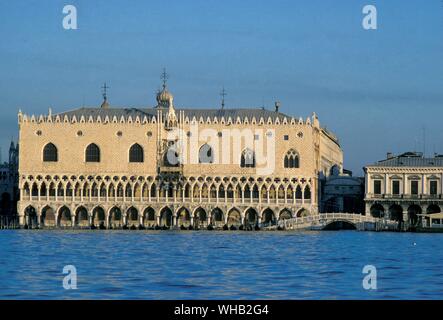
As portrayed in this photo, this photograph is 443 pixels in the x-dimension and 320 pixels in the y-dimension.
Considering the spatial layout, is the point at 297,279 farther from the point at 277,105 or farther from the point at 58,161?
the point at 277,105

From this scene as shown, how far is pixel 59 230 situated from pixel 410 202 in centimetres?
2949

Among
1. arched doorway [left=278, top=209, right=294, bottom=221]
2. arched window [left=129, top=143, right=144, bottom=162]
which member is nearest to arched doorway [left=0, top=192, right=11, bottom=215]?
arched window [left=129, top=143, right=144, bottom=162]

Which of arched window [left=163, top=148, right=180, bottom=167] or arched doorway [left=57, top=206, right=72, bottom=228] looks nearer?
arched window [left=163, top=148, right=180, bottom=167]

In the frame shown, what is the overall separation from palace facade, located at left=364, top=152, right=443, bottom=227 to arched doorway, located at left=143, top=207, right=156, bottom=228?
18275 mm

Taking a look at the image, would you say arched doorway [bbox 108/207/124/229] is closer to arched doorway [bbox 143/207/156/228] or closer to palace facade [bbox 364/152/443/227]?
arched doorway [bbox 143/207/156/228]

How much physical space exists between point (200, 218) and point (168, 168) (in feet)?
17.2

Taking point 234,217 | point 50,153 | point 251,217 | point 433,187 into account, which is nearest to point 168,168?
point 234,217

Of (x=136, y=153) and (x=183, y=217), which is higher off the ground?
(x=136, y=153)

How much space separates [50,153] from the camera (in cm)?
10156

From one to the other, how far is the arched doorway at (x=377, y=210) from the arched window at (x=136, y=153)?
20177mm

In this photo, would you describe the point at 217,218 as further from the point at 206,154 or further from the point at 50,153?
the point at 50,153

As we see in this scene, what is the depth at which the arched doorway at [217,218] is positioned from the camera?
101 meters

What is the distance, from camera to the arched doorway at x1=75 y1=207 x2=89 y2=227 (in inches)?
4026
